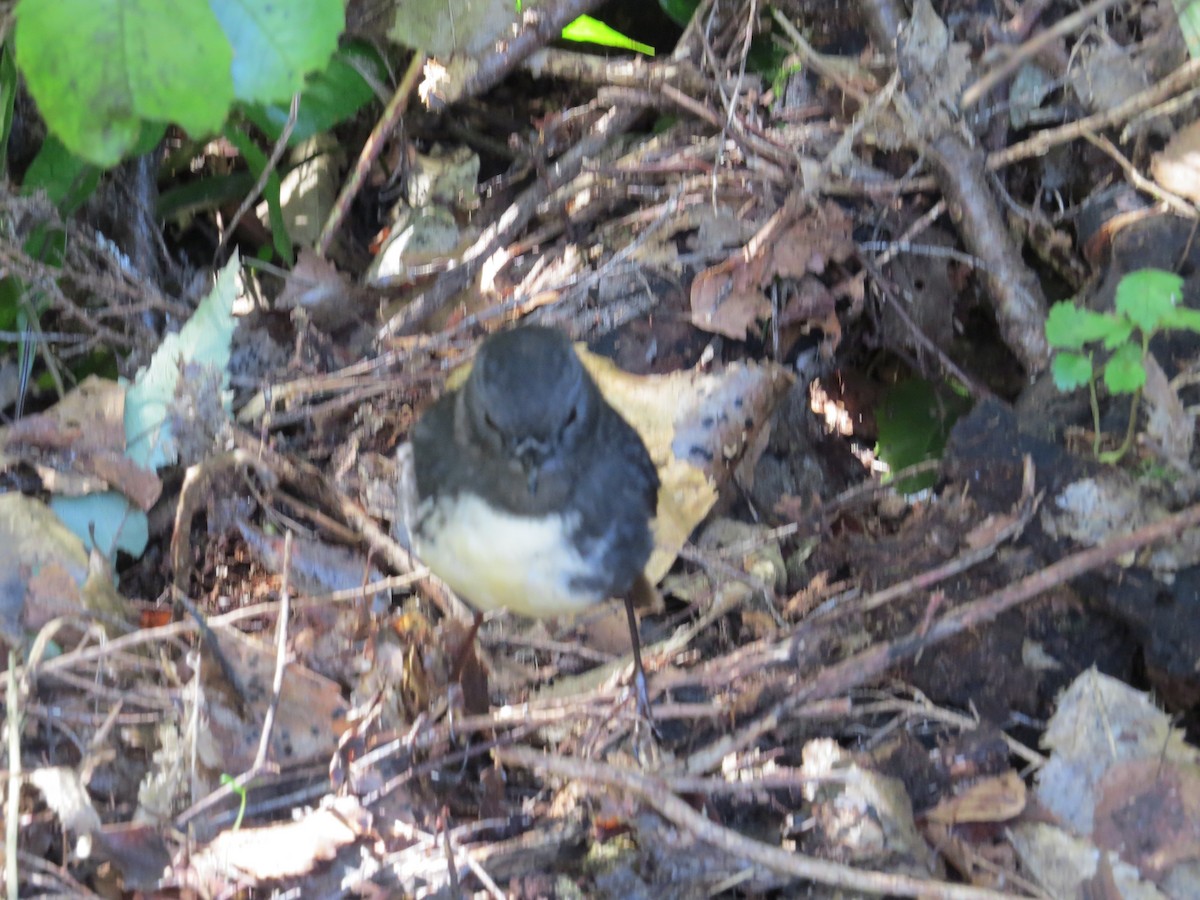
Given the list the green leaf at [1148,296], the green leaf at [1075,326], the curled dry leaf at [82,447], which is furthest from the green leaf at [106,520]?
the green leaf at [1148,296]

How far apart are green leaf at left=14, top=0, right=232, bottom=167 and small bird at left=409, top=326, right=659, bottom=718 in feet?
2.71

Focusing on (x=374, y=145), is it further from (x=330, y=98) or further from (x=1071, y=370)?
(x=1071, y=370)

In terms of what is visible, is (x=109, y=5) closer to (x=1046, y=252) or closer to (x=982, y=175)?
(x=982, y=175)

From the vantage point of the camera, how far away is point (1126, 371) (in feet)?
7.30

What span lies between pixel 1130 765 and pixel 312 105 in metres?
2.88

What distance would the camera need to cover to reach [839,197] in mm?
2943

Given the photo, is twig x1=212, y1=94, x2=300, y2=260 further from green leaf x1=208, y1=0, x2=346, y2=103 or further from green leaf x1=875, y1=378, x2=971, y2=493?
green leaf x1=875, y1=378, x2=971, y2=493

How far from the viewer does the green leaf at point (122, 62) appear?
2070 mm

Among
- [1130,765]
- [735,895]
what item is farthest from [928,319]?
[735,895]

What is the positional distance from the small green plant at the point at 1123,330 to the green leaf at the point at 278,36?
179 centimetres

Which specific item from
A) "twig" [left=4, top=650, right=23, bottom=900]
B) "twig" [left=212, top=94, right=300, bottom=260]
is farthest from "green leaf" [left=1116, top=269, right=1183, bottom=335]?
"twig" [left=4, top=650, right=23, bottom=900]

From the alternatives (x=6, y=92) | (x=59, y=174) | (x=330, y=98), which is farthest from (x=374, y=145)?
(x=6, y=92)

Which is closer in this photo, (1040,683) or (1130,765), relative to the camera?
(1130,765)

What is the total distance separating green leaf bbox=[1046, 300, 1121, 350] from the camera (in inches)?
86.4
